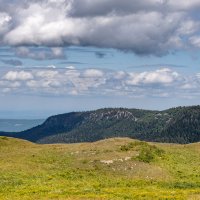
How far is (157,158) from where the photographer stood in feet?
221

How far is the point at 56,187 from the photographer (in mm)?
44594

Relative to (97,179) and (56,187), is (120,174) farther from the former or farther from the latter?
(56,187)

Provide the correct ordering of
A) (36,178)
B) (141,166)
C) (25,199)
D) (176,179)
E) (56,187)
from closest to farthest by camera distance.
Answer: (25,199), (56,187), (36,178), (176,179), (141,166)

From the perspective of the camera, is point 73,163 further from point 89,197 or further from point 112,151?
point 89,197

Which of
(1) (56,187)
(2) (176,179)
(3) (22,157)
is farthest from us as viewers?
(3) (22,157)

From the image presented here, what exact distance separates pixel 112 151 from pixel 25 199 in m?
34.3

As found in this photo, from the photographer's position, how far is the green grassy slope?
4031 centimetres

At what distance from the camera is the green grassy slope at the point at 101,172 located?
4031 cm

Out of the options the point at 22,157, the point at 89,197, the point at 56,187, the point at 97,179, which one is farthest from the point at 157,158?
the point at 89,197

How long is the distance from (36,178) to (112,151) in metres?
20.1

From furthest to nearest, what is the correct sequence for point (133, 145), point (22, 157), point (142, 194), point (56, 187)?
point (133, 145) < point (22, 157) < point (56, 187) < point (142, 194)

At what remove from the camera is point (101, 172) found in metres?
57.6

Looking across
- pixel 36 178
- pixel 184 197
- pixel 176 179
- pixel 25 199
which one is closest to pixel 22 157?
pixel 36 178

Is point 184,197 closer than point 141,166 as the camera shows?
Yes
